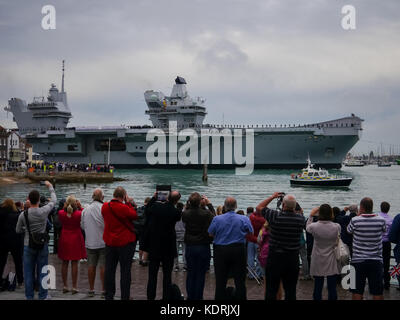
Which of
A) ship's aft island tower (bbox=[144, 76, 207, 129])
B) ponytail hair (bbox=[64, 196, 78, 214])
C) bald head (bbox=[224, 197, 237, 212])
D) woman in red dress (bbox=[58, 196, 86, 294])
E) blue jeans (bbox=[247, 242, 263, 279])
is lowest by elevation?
blue jeans (bbox=[247, 242, 263, 279])

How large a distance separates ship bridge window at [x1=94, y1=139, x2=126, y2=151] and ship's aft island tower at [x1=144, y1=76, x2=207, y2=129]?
765cm

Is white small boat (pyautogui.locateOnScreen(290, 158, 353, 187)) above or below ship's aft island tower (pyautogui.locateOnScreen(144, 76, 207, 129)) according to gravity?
below

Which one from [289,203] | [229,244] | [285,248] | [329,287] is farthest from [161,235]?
[329,287]

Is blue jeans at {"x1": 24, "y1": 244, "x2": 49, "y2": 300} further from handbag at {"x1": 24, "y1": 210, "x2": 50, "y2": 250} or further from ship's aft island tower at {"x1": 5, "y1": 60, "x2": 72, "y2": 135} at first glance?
ship's aft island tower at {"x1": 5, "y1": 60, "x2": 72, "y2": 135}

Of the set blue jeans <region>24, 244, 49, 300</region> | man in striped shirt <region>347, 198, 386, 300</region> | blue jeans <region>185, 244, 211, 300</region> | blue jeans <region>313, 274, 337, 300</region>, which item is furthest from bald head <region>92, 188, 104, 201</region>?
man in striped shirt <region>347, 198, 386, 300</region>

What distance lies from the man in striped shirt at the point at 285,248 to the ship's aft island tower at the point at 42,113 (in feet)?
252

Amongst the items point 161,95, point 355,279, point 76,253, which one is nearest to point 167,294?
point 76,253

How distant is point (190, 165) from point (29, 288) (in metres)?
64.7

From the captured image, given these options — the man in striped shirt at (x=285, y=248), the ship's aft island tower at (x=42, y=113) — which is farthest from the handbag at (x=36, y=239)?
the ship's aft island tower at (x=42, y=113)

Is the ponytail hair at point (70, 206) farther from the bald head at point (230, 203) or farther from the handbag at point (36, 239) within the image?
the bald head at point (230, 203)

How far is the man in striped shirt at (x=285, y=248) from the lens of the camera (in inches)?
198

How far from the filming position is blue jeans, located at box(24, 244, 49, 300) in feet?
19.2

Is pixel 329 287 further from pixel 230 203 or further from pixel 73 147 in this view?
pixel 73 147
